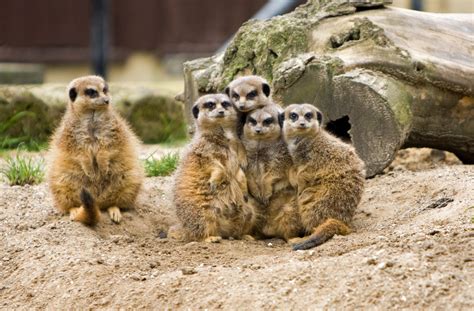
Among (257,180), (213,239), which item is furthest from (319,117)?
(213,239)

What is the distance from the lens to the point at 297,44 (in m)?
5.67

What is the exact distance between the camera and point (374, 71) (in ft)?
17.6

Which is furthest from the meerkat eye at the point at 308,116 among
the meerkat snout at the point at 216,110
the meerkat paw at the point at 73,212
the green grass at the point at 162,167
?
the green grass at the point at 162,167

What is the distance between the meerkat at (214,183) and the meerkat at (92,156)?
0.54 metres

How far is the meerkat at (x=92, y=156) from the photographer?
5316 millimetres

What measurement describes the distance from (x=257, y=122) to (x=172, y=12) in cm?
920

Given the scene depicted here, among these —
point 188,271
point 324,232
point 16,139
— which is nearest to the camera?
point 188,271

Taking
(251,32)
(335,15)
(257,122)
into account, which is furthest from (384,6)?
(257,122)

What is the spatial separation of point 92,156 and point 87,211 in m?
0.42

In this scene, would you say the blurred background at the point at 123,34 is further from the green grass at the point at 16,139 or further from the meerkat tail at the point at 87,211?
the meerkat tail at the point at 87,211

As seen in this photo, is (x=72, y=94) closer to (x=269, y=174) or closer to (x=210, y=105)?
(x=210, y=105)

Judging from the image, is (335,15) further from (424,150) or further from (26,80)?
(26,80)

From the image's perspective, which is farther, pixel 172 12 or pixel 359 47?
pixel 172 12

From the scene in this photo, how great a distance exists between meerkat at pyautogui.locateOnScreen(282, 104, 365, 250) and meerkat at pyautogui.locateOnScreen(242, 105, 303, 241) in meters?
0.05
